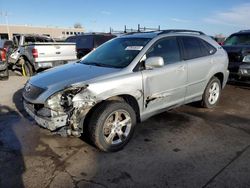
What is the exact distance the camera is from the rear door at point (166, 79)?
14.4ft

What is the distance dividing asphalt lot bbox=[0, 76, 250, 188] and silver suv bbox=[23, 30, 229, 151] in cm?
39

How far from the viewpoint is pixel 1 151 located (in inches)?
162

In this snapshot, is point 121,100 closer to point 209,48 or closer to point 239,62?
point 209,48

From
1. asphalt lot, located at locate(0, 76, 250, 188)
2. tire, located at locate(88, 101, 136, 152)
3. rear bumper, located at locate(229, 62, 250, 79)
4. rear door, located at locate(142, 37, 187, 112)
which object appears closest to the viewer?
asphalt lot, located at locate(0, 76, 250, 188)

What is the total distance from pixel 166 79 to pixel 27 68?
779 cm

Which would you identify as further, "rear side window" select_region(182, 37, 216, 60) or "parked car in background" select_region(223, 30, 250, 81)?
"parked car in background" select_region(223, 30, 250, 81)

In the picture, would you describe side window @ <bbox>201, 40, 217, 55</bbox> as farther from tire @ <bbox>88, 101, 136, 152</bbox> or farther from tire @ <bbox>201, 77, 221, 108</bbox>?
tire @ <bbox>88, 101, 136, 152</bbox>

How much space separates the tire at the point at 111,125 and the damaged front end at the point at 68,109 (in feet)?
0.57

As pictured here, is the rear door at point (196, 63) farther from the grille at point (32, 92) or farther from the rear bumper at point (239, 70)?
the grille at point (32, 92)

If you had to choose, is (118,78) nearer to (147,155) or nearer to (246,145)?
(147,155)

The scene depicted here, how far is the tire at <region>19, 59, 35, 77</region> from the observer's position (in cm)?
1066

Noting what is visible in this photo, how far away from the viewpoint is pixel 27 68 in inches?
426

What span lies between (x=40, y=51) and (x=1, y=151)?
653 centimetres

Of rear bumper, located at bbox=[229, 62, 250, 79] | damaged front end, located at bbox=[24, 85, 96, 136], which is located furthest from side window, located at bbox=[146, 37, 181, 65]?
rear bumper, located at bbox=[229, 62, 250, 79]
